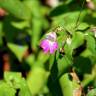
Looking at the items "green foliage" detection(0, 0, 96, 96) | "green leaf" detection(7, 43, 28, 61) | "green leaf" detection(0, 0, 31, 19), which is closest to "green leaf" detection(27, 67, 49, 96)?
"green foliage" detection(0, 0, 96, 96)

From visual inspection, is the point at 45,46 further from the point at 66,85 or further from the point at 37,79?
the point at 37,79

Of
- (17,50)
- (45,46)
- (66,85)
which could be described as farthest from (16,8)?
(45,46)

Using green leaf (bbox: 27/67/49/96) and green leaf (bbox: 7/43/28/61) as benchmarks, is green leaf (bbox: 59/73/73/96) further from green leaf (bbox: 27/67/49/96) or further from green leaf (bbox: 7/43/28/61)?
green leaf (bbox: 7/43/28/61)

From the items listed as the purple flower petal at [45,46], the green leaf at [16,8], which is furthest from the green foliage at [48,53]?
the purple flower petal at [45,46]

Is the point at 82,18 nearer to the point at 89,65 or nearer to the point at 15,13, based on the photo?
the point at 89,65

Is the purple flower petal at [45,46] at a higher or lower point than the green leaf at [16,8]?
lower

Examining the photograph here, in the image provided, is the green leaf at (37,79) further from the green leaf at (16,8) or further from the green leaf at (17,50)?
the green leaf at (16,8)

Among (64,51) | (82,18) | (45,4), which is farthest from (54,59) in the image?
(45,4)

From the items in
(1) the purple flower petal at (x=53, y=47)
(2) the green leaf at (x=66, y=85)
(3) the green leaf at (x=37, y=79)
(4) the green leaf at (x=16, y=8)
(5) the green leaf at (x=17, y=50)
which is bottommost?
(3) the green leaf at (x=37, y=79)
